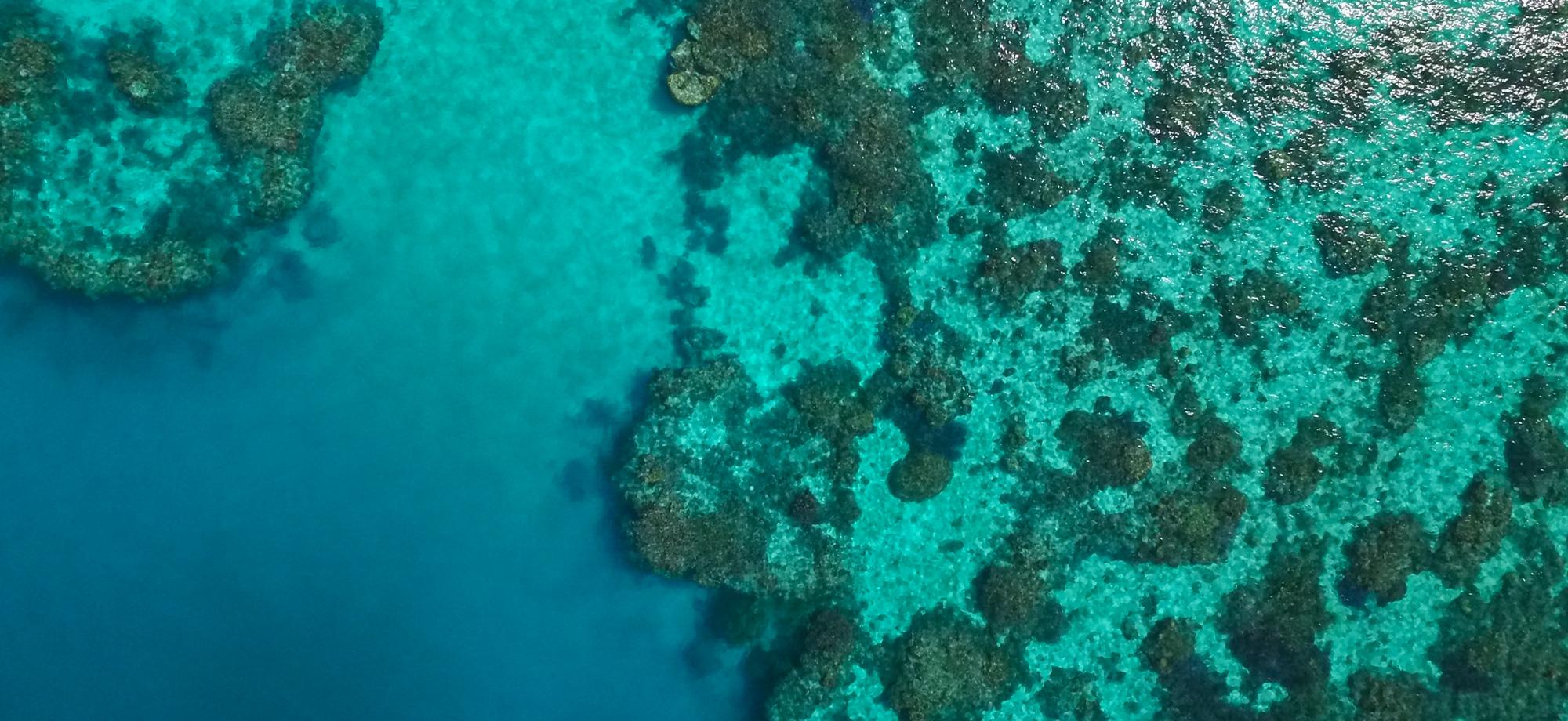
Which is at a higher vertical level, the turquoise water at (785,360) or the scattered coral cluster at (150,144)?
the scattered coral cluster at (150,144)

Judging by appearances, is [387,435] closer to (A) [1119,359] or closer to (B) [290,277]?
(B) [290,277]

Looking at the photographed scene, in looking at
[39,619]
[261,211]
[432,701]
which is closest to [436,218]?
[261,211]

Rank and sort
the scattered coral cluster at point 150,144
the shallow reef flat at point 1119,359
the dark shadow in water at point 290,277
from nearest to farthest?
the scattered coral cluster at point 150,144 < the shallow reef flat at point 1119,359 < the dark shadow in water at point 290,277

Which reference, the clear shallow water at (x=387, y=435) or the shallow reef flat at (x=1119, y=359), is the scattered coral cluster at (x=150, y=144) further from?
the shallow reef flat at (x=1119, y=359)

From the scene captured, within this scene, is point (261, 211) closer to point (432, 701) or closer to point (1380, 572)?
point (432, 701)

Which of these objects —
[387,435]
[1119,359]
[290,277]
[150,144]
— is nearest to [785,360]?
[1119,359]

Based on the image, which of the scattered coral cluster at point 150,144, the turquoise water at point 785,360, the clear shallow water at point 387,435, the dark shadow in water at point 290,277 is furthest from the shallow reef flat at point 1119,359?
the dark shadow in water at point 290,277

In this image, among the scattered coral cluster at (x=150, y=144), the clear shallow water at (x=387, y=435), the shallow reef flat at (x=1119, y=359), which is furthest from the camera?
the shallow reef flat at (x=1119, y=359)
